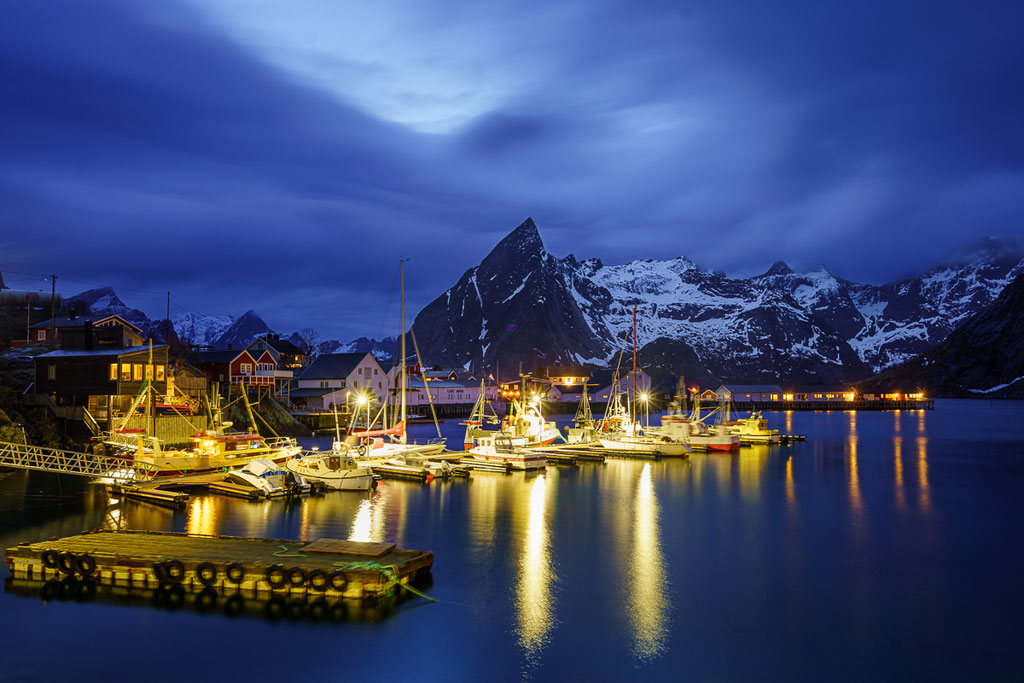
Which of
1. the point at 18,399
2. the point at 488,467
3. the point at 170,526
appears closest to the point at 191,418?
the point at 18,399

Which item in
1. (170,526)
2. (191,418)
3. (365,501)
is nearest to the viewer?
(170,526)

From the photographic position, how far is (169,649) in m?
21.7

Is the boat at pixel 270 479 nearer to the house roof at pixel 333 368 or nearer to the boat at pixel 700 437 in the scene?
the boat at pixel 700 437

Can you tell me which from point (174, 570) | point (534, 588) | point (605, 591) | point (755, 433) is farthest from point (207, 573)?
point (755, 433)

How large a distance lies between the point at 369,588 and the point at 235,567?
485cm

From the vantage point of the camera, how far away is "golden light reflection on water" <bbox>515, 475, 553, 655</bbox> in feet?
76.6

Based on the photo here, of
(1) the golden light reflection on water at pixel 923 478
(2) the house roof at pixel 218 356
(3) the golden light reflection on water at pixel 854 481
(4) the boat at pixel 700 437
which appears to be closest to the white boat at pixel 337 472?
(3) the golden light reflection on water at pixel 854 481

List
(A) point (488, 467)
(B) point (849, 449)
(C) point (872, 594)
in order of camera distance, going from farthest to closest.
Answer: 1. (B) point (849, 449)
2. (A) point (488, 467)
3. (C) point (872, 594)

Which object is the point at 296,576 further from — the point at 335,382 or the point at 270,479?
the point at 335,382

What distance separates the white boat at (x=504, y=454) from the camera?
6325 cm

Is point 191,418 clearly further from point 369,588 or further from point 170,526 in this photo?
point 369,588

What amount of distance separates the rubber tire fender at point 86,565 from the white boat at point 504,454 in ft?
129

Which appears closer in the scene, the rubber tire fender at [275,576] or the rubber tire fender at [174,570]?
the rubber tire fender at [275,576]

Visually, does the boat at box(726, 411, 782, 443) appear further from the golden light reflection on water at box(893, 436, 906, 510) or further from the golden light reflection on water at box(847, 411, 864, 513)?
the golden light reflection on water at box(893, 436, 906, 510)
